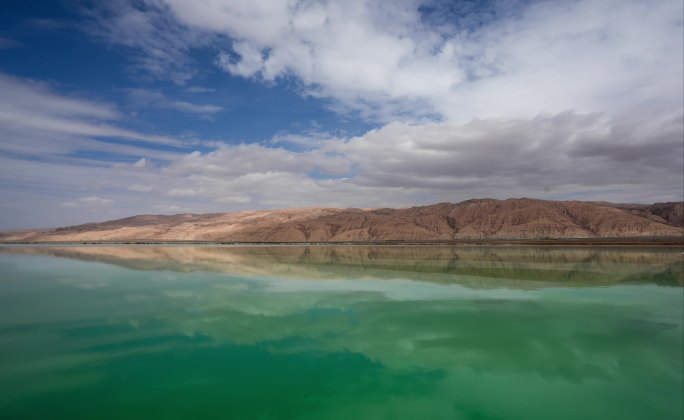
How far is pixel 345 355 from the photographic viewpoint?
10.1m

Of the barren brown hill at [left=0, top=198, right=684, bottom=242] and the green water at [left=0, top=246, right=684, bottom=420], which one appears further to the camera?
the barren brown hill at [left=0, top=198, right=684, bottom=242]

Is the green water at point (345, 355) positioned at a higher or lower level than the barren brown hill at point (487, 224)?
lower

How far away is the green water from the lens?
24.6ft

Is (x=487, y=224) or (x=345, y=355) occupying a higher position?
(x=487, y=224)

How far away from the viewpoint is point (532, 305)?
16.4 meters

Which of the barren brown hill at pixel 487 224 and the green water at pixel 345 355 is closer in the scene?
the green water at pixel 345 355

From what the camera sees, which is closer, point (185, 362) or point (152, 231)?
point (185, 362)

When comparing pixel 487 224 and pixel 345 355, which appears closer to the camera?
pixel 345 355

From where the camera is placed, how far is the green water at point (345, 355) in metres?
7.49

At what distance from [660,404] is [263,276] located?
23.3 metres

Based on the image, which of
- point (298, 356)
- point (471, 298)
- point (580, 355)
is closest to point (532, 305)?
point (471, 298)

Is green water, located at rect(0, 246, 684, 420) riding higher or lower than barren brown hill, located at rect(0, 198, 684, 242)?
lower

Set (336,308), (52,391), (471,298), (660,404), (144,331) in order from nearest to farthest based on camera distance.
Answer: (660,404) → (52,391) → (144,331) → (336,308) → (471,298)

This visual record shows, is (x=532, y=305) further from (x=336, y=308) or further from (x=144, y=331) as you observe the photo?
(x=144, y=331)
